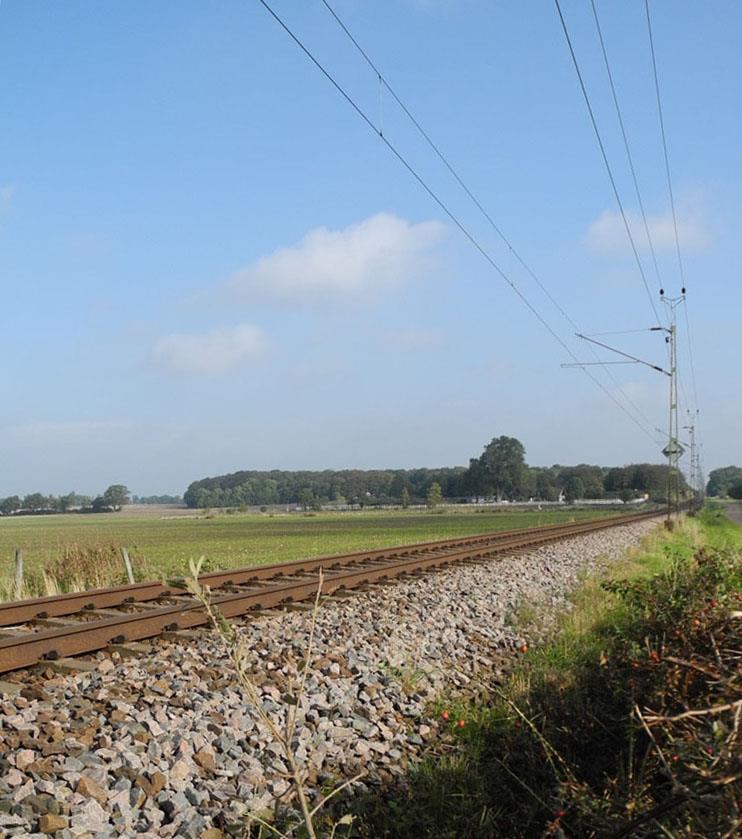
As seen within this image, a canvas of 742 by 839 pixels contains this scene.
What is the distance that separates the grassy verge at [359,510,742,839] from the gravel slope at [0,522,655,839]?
15.4 inches

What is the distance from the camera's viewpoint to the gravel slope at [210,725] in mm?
4562

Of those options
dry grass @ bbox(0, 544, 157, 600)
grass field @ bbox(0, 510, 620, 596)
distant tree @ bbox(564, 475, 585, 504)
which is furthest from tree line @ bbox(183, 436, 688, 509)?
dry grass @ bbox(0, 544, 157, 600)

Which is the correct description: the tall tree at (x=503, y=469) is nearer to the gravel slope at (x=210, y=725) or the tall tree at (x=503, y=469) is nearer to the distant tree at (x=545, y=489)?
the distant tree at (x=545, y=489)

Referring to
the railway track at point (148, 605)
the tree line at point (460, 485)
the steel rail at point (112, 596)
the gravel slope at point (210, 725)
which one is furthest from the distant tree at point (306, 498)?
the gravel slope at point (210, 725)

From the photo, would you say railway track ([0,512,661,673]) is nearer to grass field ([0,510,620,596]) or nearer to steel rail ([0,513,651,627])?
steel rail ([0,513,651,627])

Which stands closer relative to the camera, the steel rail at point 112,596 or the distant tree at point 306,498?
the steel rail at point 112,596

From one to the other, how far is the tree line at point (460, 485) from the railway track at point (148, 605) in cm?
14217

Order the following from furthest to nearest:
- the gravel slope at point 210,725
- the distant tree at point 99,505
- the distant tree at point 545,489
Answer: the distant tree at point 545,489, the distant tree at point 99,505, the gravel slope at point 210,725

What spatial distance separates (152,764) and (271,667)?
2.32 metres

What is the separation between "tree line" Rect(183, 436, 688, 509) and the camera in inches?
6727

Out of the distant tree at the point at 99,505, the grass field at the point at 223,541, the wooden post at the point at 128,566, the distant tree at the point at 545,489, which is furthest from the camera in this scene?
the distant tree at the point at 545,489

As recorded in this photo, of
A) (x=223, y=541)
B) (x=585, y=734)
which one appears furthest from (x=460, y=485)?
(x=585, y=734)

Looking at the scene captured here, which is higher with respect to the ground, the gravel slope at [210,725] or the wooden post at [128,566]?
the wooden post at [128,566]

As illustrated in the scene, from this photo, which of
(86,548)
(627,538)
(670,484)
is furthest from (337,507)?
(86,548)
